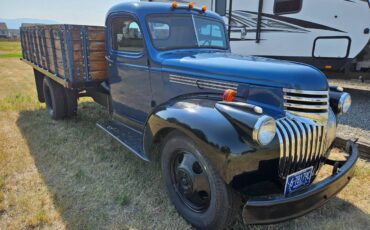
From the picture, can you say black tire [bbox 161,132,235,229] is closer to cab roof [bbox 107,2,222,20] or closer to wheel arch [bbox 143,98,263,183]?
wheel arch [bbox 143,98,263,183]

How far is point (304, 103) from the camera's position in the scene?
2486mm

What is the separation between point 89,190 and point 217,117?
72.4 inches

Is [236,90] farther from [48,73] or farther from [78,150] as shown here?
[48,73]

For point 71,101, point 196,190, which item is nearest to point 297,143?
point 196,190

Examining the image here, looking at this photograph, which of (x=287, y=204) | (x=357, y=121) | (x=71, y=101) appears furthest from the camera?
(x=71, y=101)

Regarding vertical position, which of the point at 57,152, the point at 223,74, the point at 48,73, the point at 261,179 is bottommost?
the point at 57,152

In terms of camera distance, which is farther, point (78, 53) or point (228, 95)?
point (78, 53)

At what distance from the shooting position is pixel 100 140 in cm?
473

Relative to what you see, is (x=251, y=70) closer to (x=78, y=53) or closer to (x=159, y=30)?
(x=159, y=30)

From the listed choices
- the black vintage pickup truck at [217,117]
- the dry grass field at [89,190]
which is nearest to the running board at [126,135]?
the black vintage pickup truck at [217,117]

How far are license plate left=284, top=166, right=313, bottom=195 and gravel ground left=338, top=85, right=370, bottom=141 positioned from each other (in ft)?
7.48

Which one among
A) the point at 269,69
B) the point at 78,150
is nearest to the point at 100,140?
A: the point at 78,150

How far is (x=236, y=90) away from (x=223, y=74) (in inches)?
8.2

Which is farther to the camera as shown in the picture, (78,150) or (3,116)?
(3,116)
